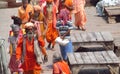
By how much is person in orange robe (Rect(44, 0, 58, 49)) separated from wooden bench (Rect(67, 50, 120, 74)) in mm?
3639

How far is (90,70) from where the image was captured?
11.7 meters

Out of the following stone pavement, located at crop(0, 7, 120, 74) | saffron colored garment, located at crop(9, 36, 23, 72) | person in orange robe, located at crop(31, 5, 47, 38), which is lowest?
stone pavement, located at crop(0, 7, 120, 74)

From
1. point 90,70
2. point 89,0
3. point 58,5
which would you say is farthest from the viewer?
point 89,0

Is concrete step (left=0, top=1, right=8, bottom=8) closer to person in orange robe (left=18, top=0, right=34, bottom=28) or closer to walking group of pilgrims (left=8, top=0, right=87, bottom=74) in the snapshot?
walking group of pilgrims (left=8, top=0, right=87, bottom=74)

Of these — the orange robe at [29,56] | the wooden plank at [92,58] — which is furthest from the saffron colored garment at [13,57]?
the wooden plank at [92,58]

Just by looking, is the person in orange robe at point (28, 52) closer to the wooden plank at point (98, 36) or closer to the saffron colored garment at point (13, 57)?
the saffron colored garment at point (13, 57)

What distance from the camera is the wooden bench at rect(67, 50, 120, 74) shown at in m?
9.88

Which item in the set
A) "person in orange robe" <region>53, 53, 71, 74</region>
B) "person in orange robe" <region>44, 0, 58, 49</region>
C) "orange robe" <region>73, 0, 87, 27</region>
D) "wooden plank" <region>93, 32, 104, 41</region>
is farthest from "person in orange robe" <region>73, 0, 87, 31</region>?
"person in orange robe" <region>53, 53, 71, 74</region>

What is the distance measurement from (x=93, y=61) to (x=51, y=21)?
14.7ft

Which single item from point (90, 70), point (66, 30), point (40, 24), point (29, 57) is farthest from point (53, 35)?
point (29, 57)

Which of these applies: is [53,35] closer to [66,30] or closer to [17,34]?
[66,30]

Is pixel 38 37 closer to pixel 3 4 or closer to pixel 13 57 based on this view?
pixel 13 57

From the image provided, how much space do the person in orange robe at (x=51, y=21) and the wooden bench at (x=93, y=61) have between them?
364cm

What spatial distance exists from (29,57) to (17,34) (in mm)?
770
